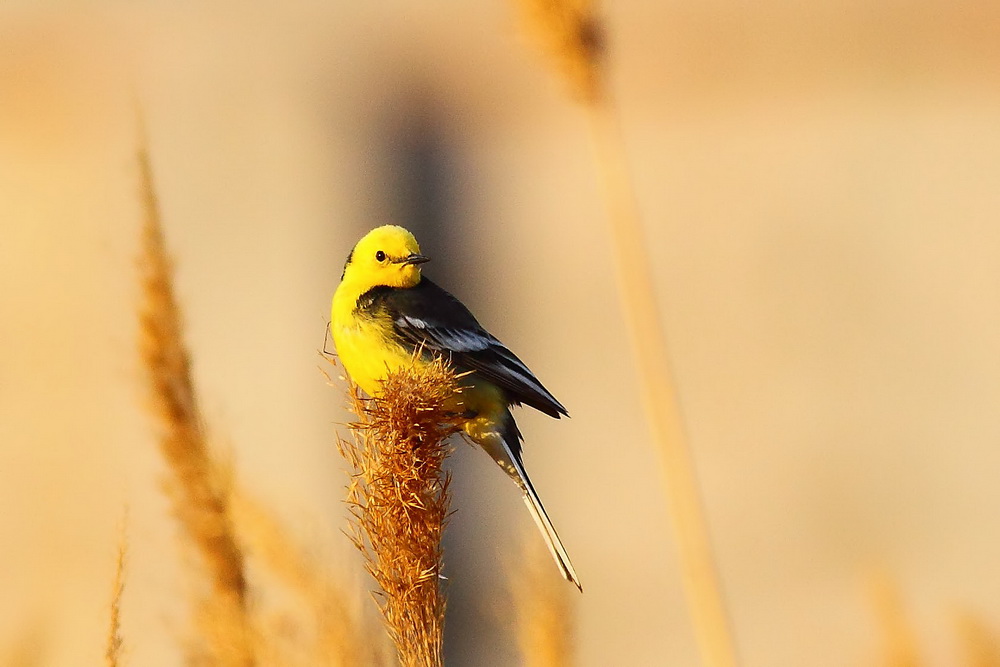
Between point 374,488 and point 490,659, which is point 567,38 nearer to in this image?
point 374,488

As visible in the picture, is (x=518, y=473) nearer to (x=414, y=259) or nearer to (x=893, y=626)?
(x=414, y=259)

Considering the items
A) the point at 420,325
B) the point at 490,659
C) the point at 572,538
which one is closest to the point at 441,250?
the point at 572,538

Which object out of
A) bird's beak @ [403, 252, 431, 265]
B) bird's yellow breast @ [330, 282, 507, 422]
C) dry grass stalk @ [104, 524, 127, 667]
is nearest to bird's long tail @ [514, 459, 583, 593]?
bird's yellow breast @ [330, 282, 507, 422]

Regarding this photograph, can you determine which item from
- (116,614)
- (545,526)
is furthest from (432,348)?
(116,614)

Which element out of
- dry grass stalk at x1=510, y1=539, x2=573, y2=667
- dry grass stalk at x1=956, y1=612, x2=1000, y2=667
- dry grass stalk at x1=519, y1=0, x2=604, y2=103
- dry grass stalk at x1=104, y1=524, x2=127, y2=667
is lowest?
dry grass stalk at x1=956, y1=612, x2=1000, y2=667

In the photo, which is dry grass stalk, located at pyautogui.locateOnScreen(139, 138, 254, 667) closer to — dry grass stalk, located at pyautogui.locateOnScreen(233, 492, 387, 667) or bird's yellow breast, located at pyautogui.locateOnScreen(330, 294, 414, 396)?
dry grass stalk, located at pyautogui.locateOnScreen(233, 492, 387, 667)

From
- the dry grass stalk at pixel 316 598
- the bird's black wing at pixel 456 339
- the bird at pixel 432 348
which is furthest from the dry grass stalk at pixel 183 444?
the bird's black wing at pixel 456 339
